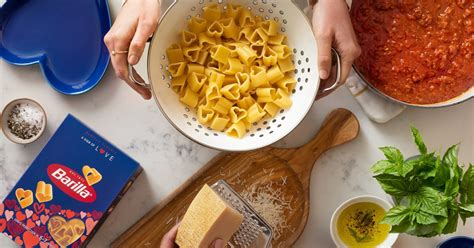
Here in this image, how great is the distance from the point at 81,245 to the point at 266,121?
75 centimetres

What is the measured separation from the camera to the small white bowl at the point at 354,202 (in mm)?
2039

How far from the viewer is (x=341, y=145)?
2139 mm

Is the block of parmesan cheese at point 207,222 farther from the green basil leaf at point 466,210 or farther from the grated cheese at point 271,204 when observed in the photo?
the green basil leaf at point 466,210

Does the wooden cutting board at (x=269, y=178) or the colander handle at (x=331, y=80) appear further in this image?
the wooden cutting board at (x=269, y=178)

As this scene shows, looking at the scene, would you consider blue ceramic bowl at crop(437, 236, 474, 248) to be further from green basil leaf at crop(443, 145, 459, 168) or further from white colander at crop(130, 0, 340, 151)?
white colander at crop(130, 0, 340, 151)

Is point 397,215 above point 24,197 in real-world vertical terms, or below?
below

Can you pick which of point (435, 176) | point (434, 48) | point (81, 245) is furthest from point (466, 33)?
point (81, 245)

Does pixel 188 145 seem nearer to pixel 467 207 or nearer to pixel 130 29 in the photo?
pixel 130 29

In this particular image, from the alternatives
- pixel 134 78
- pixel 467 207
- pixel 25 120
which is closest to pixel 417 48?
pixel 467 207

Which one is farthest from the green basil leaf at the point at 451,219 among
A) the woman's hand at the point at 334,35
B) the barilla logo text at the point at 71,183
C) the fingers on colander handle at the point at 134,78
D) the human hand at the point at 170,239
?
the barilla logo text at the point at 71,183

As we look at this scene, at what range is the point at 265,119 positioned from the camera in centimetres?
195

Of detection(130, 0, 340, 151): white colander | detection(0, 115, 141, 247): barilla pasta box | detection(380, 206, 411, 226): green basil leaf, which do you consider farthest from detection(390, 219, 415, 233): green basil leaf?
detection(0, 115, 141, 247): barilla pasta box

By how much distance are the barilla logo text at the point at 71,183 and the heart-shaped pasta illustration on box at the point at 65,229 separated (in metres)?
0.08

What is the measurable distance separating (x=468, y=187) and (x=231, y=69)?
2.62ft
